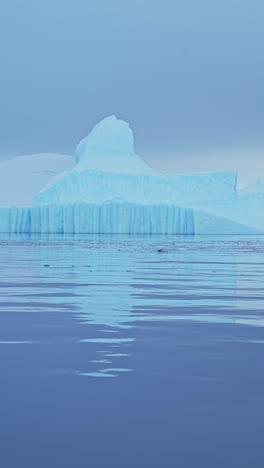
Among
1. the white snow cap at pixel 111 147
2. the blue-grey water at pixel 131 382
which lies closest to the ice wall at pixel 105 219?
the white snow cap at pixel 111 147

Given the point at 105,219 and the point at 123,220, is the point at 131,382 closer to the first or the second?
the point at 123,220

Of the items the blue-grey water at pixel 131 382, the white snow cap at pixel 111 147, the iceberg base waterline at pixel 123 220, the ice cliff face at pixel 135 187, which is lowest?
the blue-grey water at pixel 131 382

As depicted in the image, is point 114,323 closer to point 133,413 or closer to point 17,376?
point 17,376

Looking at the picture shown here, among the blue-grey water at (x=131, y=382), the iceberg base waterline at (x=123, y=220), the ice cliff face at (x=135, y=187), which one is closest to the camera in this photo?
the blue-grey water at (x=131, y=382)

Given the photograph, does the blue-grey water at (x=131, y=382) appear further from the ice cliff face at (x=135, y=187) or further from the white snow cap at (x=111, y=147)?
the white snow cap at (x=111, y=147)

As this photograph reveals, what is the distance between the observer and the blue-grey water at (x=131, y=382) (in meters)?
2.49

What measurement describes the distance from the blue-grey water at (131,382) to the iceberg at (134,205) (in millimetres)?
40575

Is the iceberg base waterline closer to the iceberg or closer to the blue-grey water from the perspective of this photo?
the iceberg

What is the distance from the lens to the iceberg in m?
47.7

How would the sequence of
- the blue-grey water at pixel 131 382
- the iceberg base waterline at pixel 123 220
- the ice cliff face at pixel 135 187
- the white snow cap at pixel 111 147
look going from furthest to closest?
the white snow cap at pixel 111 147 → the ice cliff face at pixel 135 187 → the iceberg base waterline at pixel 123 220 → the blue-grey water at pixel 131 382

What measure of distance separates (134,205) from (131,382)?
4386 cm

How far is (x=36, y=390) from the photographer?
326cm

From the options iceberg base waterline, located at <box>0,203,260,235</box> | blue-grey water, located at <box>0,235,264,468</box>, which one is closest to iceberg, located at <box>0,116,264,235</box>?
iceberg base waterline, located at <box>0,203,260,235</box>

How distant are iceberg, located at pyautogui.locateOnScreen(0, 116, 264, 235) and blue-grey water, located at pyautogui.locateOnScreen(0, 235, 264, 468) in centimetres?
4058
